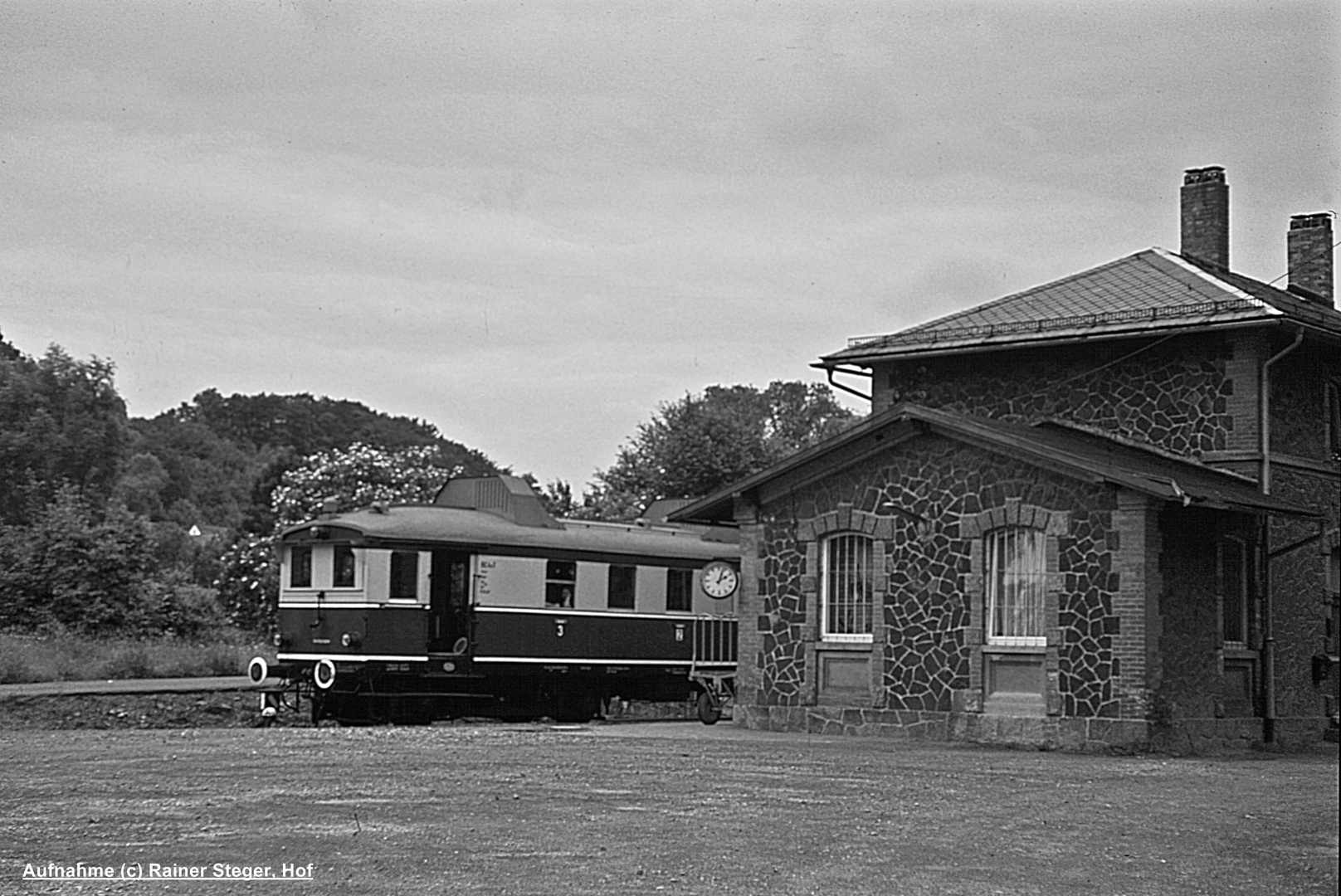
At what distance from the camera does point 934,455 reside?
73.6 ft

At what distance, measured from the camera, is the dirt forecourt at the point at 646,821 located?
32.3ft

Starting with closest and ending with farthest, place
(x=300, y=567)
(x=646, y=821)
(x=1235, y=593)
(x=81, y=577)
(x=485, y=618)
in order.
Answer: (x=646, y=821) < (x=1235, y=593) < (x=485, y=618) < (x=300, y=567) < (x=81, y=577)

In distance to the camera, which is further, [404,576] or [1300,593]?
[404,576]

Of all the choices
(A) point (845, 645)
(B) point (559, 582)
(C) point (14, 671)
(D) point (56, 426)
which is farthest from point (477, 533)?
(D) point (56, 426)

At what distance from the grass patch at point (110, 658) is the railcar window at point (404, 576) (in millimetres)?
4508

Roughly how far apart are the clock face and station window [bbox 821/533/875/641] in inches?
110

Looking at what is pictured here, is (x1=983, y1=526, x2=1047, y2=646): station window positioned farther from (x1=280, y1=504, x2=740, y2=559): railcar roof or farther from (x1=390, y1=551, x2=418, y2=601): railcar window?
(x1=390, y1=551, x2=418, y2=601): railcar window

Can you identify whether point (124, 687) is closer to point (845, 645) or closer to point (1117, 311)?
point (845, 645)

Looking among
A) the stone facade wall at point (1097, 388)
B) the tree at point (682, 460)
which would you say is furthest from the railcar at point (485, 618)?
the tree at point (682, 460)

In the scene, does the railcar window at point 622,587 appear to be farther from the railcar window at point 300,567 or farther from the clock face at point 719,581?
the railcar window at point 300,567

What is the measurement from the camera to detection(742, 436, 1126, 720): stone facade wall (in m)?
20.8

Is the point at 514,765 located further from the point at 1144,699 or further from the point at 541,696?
the point at 541,696

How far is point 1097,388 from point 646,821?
13498mm

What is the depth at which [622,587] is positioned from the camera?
29.3m
